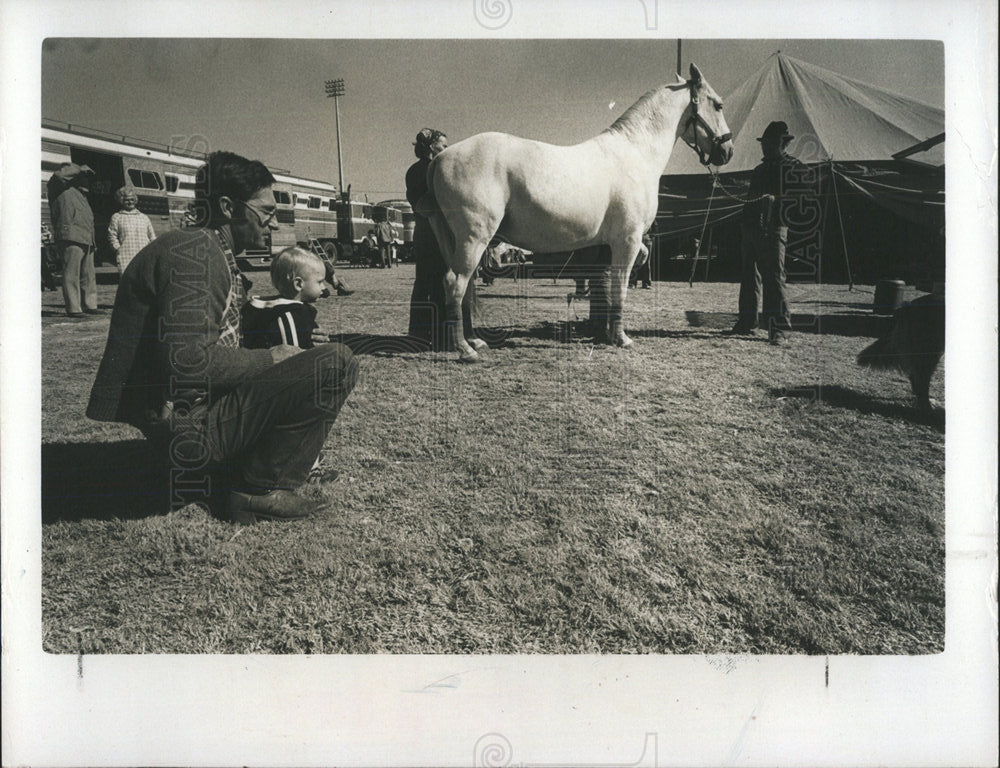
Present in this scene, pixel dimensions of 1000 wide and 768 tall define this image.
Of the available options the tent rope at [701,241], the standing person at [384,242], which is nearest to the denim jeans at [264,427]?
the standing person at [384,242]

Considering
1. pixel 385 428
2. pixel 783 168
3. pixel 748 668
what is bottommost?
pixel 748 668

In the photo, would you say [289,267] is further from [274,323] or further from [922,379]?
[922,379]

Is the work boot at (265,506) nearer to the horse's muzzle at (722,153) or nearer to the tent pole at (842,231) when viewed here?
the horse's muzzle at (722,153)

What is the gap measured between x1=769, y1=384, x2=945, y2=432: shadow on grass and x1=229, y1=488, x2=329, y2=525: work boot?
199cm

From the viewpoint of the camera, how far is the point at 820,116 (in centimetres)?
258

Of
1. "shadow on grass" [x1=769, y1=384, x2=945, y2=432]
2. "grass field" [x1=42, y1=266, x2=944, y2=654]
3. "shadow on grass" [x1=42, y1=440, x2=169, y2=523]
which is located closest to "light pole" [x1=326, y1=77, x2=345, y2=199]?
"grass field" [x1=42, y1=266, x2=944, y2=654]

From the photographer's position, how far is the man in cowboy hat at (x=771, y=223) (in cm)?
261

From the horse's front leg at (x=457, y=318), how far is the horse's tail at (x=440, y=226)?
3.2 inches

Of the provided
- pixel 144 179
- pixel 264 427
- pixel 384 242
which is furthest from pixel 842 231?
pixel 144 179

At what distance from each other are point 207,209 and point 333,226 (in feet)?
1.49

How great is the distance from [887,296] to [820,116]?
801mm

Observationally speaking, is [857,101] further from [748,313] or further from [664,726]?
[664,726]

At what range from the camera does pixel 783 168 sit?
8.59 feet

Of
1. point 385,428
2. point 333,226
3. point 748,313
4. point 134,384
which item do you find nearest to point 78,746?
point 134,384
